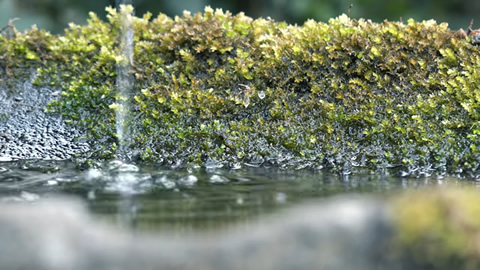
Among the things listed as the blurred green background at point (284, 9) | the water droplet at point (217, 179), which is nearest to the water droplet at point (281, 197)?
the water droplet at point (217, 179)

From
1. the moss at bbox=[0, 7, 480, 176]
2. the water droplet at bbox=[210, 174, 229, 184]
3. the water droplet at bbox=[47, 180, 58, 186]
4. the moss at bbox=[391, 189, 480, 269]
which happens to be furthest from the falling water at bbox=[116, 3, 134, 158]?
the moss at bbox=[391, 189, 480, 269]

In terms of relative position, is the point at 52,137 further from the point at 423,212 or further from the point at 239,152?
the point at 423,212

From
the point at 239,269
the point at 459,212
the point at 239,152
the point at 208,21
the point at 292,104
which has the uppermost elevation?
the point at 208,21

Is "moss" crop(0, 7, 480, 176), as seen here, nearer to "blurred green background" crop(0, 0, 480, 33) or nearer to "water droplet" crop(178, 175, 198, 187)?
"water droplet" crop(178, 175, 198, 187)

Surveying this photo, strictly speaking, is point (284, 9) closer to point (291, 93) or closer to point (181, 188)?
point (291, 93)

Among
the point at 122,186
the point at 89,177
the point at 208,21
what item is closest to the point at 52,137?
the point at 89,177

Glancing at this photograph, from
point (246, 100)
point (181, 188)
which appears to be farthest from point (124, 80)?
point (181, 188)
